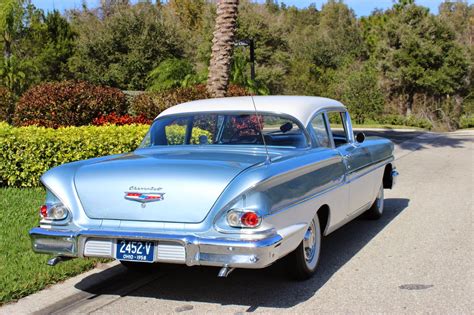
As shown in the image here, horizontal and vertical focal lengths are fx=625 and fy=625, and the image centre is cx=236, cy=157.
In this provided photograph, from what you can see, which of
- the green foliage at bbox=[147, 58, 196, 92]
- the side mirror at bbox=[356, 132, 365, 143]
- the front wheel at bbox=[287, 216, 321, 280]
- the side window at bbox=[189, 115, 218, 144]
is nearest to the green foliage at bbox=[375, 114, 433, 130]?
the green foliage at bbox=[147, 58, 196, 92]

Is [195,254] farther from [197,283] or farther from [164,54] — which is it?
[164,54]

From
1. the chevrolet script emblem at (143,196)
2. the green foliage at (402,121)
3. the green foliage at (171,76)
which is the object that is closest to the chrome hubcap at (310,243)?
the chevrolet script emblem at (143,196)

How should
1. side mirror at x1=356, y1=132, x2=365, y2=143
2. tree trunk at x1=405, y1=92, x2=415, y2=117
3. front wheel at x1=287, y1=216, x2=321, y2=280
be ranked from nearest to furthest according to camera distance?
1. front wheel at x1=287, y1=216, x2=321, y2=280
2. side mirror at x1=356, y1=132, x2=365, y2=143
3. tree trunk at x1=405, y1=92, x2=415, y2=117

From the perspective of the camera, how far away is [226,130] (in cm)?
610

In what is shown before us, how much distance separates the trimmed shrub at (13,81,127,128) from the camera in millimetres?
13031

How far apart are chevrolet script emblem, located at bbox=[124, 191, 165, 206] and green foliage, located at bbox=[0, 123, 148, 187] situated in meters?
5.32

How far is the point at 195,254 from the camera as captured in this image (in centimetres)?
441

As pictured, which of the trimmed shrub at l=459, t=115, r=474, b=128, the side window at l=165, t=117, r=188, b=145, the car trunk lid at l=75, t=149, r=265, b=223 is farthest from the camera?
the trimmed shrub at l=459, t=115, r=474, b=128

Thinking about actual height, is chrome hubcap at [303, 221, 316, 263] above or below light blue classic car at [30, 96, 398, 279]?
below

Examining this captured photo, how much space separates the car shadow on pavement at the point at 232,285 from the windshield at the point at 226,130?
3.91ft

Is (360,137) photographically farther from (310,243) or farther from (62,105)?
(62,105)

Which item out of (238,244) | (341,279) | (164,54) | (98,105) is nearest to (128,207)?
(238,244)

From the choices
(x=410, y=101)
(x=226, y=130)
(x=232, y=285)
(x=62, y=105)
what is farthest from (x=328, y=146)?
(x=410, y=101)

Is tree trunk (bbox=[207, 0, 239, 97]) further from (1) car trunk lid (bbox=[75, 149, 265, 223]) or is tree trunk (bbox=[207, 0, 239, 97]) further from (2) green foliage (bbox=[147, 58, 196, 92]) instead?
(1) car trunk lid (bbox=[75, 149, 265, 223])
